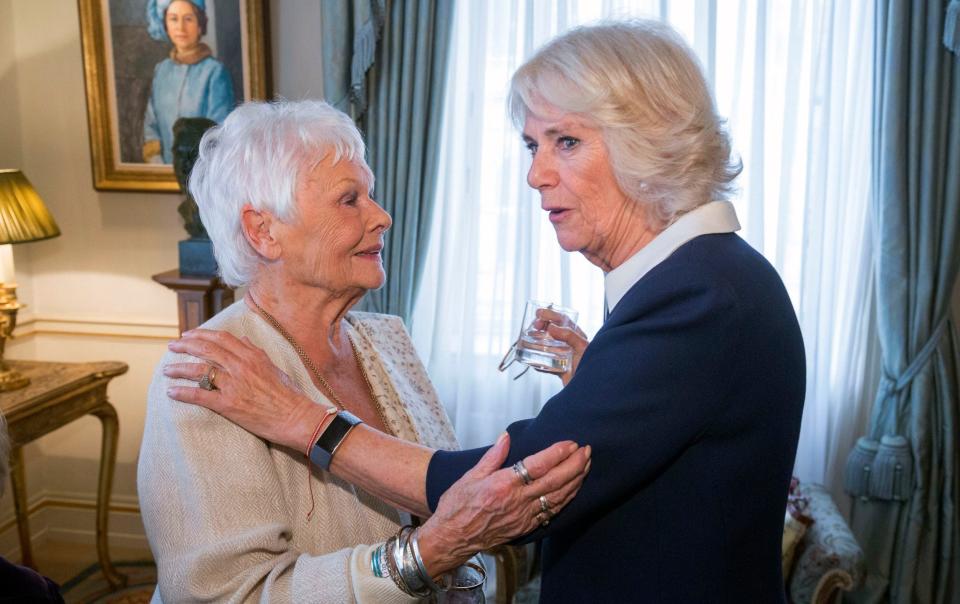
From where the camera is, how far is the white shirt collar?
134 cm

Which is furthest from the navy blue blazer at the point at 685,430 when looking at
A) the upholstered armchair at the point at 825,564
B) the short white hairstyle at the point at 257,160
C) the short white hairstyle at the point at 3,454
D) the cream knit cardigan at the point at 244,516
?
the upholstered armchair at the point at 825,564

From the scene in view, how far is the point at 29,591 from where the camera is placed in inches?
59.3

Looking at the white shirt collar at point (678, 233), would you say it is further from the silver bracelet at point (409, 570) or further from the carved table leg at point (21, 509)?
the carved table leg at point (21, 509)

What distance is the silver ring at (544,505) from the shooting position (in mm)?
1258

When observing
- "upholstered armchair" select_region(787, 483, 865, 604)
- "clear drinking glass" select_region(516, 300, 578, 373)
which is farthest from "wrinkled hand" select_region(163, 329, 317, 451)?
"upholstered armchair" select_region(787, 483, 865, 604)

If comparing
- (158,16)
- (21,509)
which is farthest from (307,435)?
(158,16)

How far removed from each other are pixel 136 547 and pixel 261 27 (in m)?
2.42

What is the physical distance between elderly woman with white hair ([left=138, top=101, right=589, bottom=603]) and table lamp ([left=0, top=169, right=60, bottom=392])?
154cm

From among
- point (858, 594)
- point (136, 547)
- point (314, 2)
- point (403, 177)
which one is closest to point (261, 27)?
point (314, 2)

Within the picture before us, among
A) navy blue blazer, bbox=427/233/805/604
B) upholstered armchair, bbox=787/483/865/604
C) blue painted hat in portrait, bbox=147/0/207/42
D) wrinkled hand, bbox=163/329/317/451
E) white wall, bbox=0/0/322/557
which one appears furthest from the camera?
white wall, bbox=0/0/322/557

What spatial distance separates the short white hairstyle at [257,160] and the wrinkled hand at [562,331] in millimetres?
528

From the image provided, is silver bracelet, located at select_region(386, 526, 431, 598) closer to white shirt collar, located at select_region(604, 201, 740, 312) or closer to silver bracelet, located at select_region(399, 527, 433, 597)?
silver bracelet, located at select_region(399, 527, 433, 597)

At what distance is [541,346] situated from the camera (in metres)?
1.89

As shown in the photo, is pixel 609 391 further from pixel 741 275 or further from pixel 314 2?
pixel 314 2
